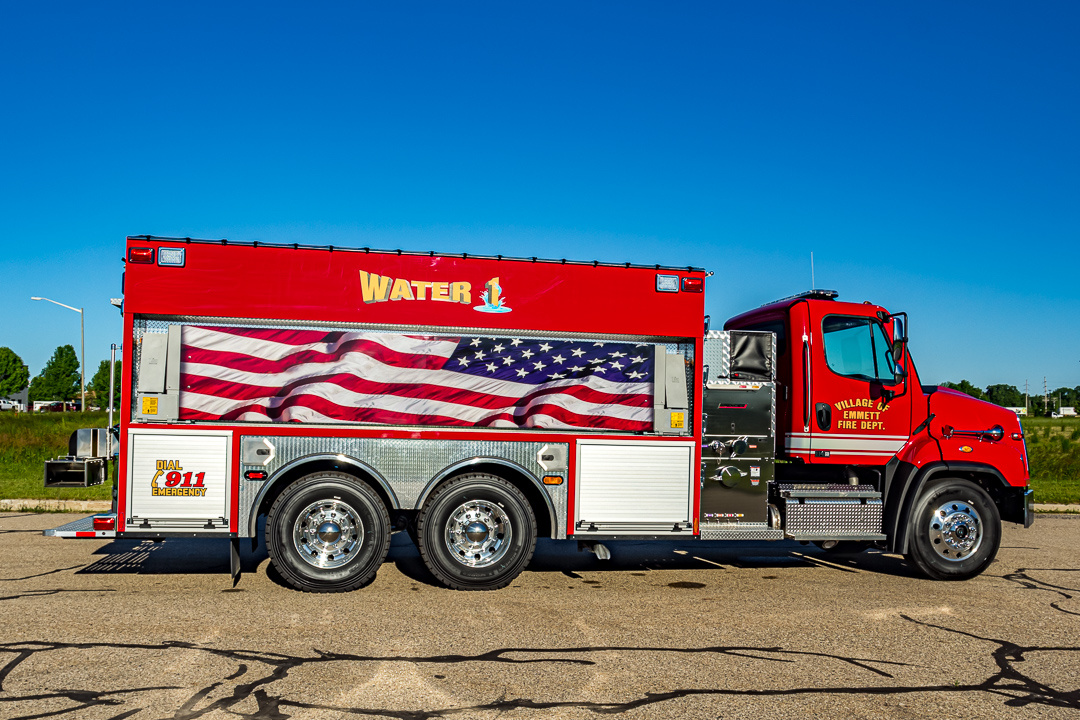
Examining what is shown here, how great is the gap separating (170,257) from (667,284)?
15.9 feet

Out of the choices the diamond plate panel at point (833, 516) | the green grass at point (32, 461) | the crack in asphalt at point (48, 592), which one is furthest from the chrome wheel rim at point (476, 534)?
the green grass at point (32, 461)

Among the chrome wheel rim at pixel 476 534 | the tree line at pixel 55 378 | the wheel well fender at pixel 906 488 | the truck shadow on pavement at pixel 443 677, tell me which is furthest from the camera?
the tree line at pixel 55 378

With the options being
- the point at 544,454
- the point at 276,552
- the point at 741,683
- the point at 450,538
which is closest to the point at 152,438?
the point at 276,552

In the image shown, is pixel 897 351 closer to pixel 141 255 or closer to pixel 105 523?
pixel 141 255

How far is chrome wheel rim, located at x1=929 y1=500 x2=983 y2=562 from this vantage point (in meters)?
8.93

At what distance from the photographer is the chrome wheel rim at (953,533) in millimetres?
8930

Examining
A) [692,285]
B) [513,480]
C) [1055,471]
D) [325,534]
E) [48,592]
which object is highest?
[692,285]

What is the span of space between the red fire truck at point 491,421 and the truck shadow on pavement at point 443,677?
2.05m

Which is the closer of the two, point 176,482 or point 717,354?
point 176,482

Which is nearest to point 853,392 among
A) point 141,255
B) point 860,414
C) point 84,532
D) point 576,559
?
point 860,414

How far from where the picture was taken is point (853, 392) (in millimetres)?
8938

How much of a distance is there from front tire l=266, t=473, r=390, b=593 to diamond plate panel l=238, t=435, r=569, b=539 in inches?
8.5

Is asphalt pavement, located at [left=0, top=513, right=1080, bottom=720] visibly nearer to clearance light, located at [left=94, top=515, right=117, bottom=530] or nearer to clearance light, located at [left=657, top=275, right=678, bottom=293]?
clearance light, located at [left=94, top=515, right=117, bottom=530]

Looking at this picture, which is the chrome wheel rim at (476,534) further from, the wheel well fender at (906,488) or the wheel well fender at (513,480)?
the wheel well fender at (906,488)
